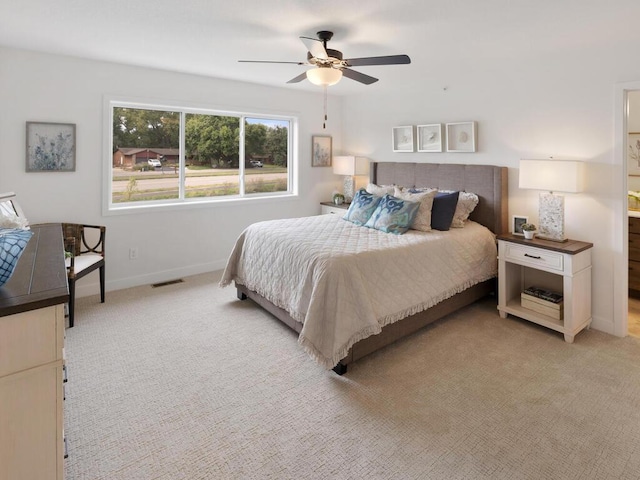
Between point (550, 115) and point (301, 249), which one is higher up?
point (550, 115)

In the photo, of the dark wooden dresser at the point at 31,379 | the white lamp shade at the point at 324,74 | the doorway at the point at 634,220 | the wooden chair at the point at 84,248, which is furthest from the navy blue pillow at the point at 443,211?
the wooden chair at the point at 84,248

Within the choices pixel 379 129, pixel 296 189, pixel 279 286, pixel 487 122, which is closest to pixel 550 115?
pixel 487 122

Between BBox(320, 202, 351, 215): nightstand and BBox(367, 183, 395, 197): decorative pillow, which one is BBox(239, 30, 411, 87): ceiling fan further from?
BBox(320, 202, 351, 215): nightstand

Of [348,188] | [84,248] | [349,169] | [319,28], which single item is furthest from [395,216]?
[84,248]

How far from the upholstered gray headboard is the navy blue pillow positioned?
0.37 m

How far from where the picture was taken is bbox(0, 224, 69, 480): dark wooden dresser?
4.00 feet

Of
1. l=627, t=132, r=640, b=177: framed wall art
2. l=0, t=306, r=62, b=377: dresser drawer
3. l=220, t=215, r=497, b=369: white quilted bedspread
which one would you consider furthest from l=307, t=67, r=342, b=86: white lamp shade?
l=627, t=132, r=640, b=177: framed wall art

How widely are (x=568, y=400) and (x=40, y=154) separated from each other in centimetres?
470

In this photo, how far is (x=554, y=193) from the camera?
3.44m

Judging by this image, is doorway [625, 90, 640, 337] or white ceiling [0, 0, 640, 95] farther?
doorway [625, 90, 640, 337]

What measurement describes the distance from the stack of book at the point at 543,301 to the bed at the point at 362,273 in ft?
1.30

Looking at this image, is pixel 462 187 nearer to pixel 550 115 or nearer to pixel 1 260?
pixel 550 115

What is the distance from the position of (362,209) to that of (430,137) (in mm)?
1412

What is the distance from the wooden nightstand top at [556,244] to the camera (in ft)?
9.87
